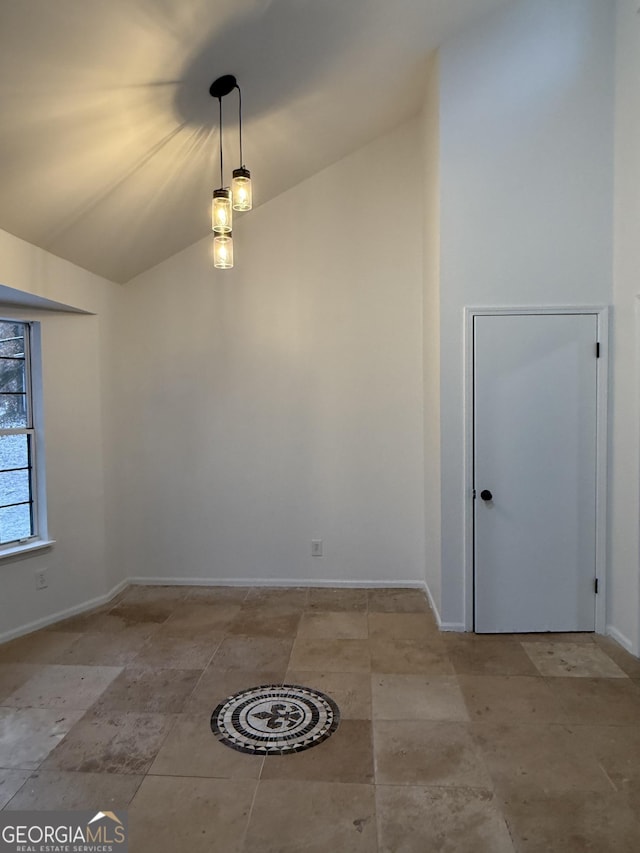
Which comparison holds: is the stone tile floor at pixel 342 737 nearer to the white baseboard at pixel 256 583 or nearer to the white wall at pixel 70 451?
the white wall at pixel 70 451

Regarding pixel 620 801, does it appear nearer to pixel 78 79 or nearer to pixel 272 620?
pixel 272 620

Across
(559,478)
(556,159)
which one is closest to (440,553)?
(559,478)

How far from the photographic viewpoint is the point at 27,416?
377cm

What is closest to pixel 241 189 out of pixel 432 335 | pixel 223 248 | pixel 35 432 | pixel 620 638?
pixel 223 248

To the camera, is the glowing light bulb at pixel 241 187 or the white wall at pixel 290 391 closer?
the glowing light bulb at pixel 241 187

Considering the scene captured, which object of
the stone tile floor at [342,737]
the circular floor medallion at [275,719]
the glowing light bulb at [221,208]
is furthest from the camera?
the glowing light bulb at [221,208]

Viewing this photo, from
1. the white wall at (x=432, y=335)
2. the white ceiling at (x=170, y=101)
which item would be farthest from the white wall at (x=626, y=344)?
the white wall at (x=432, y=335)

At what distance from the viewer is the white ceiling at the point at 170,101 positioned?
217 cm

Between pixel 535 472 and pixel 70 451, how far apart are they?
3156mm

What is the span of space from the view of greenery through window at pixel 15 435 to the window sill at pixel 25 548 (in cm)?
8

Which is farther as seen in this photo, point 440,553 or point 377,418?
point 377,418

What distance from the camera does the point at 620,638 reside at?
3.35 meters

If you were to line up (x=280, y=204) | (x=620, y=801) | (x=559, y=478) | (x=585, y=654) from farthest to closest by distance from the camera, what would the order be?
(x=280, y=204), (x=559, y=478), (x=585, y=654), (x=620, y=801)

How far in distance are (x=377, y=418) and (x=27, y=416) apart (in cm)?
249
